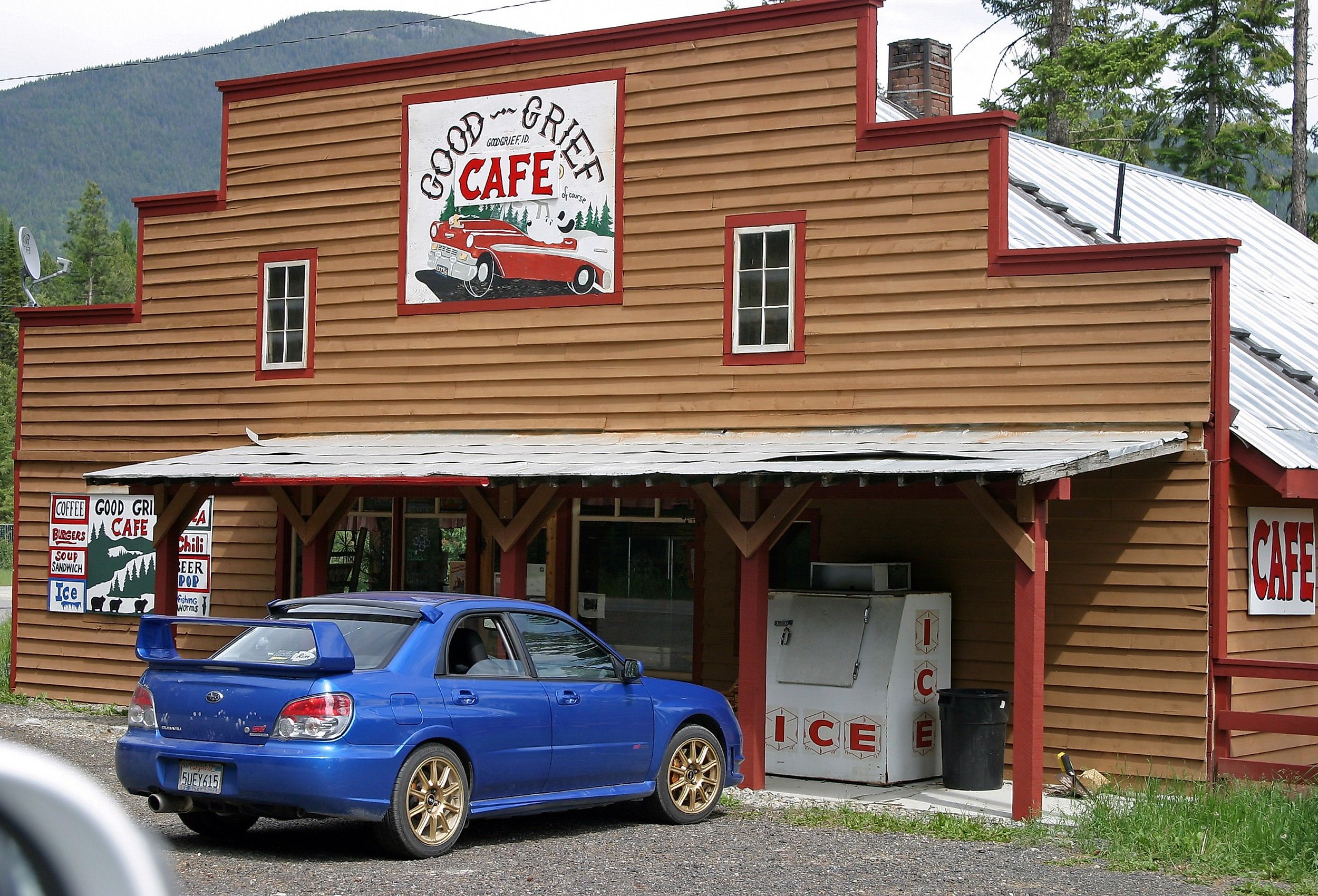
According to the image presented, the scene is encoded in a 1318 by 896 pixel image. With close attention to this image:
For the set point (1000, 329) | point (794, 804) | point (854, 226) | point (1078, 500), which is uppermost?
point (854, 226)

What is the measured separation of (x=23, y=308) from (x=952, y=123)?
12159 mm

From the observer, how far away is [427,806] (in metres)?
9.09

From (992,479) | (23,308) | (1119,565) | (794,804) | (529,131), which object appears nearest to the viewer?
(992,479)

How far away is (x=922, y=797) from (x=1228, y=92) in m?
35.3

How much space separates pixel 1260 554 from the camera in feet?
43.8

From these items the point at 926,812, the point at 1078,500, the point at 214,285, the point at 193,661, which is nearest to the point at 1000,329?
the point at 1078,500

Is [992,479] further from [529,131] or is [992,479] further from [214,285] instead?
[214,285]

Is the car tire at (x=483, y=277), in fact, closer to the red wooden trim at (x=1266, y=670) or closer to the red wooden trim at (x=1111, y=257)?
the red wooden trim at (x=1111, y=257)

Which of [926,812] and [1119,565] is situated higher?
[1119,565]

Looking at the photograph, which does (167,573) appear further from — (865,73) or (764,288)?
(865,73)

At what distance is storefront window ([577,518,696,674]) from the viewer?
16078 millimetres

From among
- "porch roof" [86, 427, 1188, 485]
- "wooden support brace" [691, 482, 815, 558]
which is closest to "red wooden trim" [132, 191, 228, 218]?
"porch roof" [86, 427, 1188, 485]

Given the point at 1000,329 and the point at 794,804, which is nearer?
the point at 794,804

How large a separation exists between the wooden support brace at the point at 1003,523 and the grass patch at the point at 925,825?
1.84m
